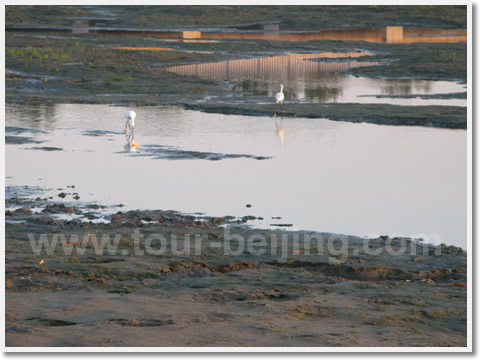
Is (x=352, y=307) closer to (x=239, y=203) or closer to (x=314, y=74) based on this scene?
(x=239, y=203)

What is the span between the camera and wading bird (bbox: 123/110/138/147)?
20.6m

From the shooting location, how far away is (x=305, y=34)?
56156 mm

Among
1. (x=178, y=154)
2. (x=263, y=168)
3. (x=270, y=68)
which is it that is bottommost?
(x=263, y=168)

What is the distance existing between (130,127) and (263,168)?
481 cm

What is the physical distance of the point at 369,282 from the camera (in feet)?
32.2

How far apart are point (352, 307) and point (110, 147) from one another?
12.1 metres

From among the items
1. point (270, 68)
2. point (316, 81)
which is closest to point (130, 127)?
point (316, 81)

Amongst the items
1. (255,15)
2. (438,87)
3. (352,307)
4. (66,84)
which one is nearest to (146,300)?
(352,307)

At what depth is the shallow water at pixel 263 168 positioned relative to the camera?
14016 mm

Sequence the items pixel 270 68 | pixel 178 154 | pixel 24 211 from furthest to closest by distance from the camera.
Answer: pixel 270 68, pixel 178 154, pixel 24 211

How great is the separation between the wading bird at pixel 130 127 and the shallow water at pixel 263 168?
216 millimetres

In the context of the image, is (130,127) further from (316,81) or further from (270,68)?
(270,68)

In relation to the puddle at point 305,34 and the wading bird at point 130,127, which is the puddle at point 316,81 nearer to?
the wading bird at point 130,127

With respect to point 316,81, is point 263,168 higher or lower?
lower
